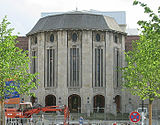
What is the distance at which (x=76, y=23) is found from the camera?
64188 mm

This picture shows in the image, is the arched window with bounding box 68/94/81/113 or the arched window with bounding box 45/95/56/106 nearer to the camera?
the arched window with bounding box 68/94/81/113

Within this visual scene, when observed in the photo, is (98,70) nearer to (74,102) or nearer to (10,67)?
(74,102)

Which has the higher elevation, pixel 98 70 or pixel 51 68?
pixel 51 68

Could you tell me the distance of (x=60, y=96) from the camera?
206 ft

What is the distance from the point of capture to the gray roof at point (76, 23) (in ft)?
209

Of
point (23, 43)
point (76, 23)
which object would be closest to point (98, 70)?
point (76, 23)

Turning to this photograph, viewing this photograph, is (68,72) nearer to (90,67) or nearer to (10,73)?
(90,67)

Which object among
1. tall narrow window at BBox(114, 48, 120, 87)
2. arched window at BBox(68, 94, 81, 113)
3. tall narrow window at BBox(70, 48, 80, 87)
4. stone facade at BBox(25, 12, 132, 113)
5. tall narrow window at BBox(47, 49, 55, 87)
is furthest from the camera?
tall narrow window at BBox(114, 48, 120, 87)

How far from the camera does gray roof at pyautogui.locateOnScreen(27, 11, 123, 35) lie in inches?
2504

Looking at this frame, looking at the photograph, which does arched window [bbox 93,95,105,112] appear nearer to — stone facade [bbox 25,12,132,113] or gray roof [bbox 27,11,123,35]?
stone facade [bbox 25,12,132,113]

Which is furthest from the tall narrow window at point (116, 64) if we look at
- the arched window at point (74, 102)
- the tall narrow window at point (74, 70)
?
the arched window at point (74, 102)

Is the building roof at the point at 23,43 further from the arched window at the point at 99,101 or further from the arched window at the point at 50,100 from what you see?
the arched window at the point at 99,101

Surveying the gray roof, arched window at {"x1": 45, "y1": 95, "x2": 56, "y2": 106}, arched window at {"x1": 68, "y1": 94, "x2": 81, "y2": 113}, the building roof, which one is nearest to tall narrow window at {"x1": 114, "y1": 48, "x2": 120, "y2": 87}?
the gray roof

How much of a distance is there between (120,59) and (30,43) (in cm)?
1714
